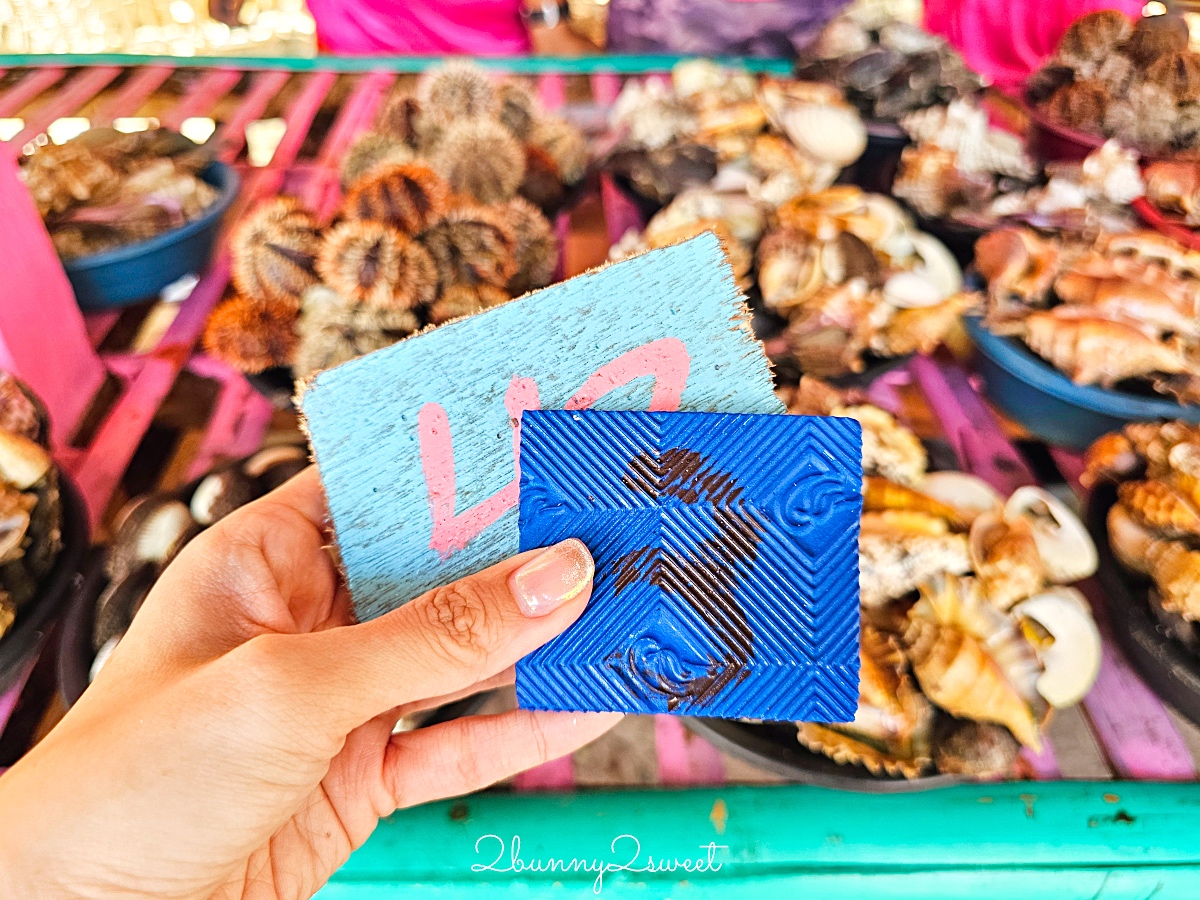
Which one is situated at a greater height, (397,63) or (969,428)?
(397,63)

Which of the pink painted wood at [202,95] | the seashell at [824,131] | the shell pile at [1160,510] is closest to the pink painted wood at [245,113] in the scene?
the pink painted wood at [202,95]

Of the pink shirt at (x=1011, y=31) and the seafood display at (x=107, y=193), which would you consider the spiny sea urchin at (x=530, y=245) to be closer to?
the seafood display at (x=107, y=193)

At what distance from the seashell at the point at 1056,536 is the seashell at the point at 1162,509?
39mm

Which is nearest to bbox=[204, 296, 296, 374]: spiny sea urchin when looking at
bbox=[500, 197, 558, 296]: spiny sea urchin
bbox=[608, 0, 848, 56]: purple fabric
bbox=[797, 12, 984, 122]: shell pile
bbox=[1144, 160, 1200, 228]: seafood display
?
bbox=[500, 197, 558, 296]: spiny sea urchin

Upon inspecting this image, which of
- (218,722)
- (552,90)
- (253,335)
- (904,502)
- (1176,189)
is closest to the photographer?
(218,722)

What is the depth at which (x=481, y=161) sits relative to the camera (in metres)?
0.82

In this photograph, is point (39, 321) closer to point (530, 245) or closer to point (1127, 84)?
point (530, 245)

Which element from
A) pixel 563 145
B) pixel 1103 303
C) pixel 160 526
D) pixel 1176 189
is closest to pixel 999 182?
pixel 1176 189

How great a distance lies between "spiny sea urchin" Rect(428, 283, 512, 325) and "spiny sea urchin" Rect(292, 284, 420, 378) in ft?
0.07

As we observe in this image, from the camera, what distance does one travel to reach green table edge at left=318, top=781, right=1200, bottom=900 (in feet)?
1.47

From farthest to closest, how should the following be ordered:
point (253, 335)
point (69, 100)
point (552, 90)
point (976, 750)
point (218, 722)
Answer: point (552, 90) < point (69, 100) < point (253, 335) < point (976, 750) < point (218, 722)

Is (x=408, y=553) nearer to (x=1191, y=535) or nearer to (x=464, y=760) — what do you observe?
(x=464, y=760)

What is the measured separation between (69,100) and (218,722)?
122 centimetres

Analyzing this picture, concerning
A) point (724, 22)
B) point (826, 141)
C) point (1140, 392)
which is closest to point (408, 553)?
point (1140, 392)
